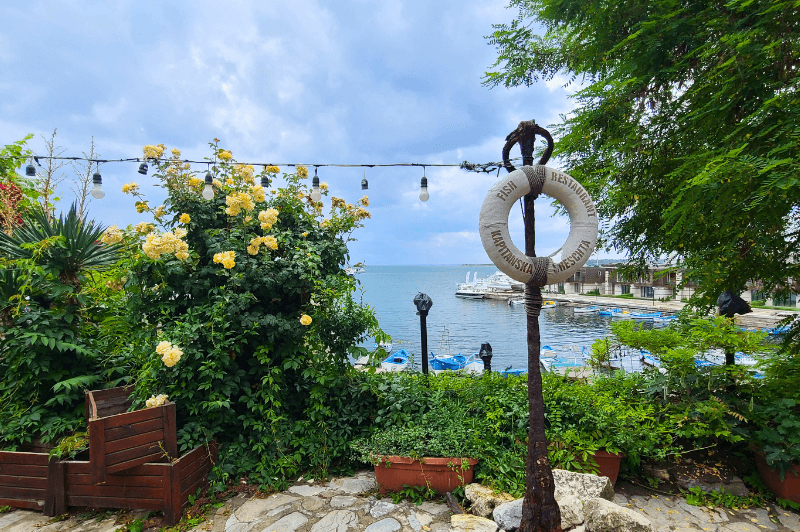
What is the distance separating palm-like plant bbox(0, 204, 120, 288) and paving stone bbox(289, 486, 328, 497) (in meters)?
2.34

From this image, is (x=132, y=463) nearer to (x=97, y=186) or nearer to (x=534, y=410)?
(x=534, y=410)

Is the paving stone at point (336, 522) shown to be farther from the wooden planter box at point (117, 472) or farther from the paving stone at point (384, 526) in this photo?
the wooden planter box at point (117, 472)

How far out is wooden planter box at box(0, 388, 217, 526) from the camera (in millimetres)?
2064

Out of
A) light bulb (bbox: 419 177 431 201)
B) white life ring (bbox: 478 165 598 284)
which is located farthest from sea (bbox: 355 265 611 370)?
white life ring (bbox: 478 165 598 284)

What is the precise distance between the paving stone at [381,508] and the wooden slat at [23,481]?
2109 mm

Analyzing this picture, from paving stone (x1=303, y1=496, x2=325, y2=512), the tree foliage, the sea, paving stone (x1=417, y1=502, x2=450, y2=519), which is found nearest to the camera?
the tree foliage

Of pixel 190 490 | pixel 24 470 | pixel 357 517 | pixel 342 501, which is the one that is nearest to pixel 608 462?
pixel 357 517

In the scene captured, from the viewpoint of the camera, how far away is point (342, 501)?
2293mm

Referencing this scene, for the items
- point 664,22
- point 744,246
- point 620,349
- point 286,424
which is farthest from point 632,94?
point 286,424

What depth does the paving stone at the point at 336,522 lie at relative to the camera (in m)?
2.02

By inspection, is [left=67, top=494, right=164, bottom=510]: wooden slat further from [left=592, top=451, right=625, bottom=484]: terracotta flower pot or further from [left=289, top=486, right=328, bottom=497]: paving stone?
[left=592, top=451, right=625, bottom=484]: terracotta flower pot

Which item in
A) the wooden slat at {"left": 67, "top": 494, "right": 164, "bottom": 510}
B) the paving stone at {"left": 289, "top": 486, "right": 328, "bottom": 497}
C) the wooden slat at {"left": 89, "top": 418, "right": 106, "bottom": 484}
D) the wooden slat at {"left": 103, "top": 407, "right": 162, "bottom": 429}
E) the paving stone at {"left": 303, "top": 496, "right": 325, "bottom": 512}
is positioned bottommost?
the paving stone at {"left": 289, "top": 486, "right": 328, "bottom": 497}

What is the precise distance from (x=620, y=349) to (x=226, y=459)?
145 inches

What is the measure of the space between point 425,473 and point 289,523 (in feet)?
2.83
